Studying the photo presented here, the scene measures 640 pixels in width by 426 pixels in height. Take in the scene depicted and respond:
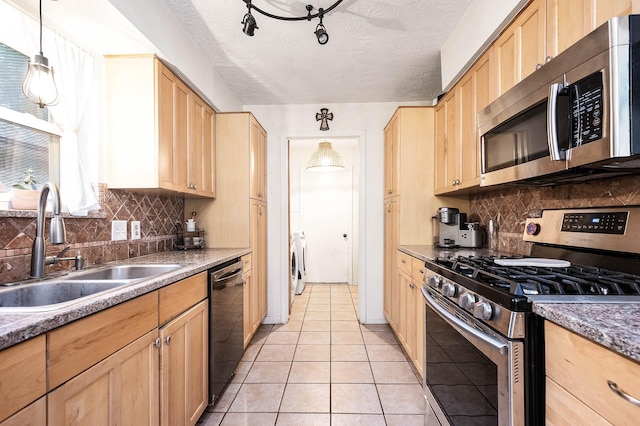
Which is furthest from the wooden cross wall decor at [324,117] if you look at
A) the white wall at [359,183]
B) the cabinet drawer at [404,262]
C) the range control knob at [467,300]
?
the range control knob at [467,300]

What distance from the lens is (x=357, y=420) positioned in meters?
1.69

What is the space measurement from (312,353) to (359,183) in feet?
5.84

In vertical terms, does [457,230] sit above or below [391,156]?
below

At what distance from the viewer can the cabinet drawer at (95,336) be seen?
2.51ft

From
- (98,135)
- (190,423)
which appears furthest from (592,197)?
(98,135)

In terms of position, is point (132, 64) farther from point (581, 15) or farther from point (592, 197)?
point (592, 197)

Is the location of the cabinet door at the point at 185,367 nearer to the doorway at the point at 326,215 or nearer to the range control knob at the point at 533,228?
the range control knob at the point at 533,228

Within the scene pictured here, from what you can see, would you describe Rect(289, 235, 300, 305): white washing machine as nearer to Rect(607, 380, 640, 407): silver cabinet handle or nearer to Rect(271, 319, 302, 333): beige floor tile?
Rect(271, 319, 302, 333): beige floor tile

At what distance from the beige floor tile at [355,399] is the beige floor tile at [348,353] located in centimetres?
37

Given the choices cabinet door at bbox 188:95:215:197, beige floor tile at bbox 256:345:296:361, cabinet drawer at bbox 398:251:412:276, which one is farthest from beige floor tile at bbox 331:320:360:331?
cabinet door at bbox 188:95:215:197

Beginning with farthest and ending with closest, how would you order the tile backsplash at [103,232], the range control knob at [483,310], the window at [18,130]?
the window at [18,130]
the tile backsplash at [103,232]
the range control knob at [483,310]

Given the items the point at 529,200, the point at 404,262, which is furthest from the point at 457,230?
the point at 529,200

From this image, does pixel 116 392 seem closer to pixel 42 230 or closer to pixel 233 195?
pixel 42 230

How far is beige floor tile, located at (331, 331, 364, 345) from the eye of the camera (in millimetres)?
2727
